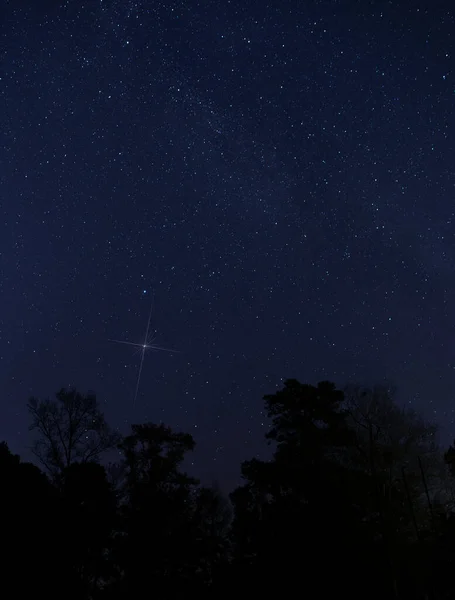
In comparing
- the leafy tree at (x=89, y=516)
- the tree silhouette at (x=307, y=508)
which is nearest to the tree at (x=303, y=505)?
the tree silhouette at (x=307, y=508)

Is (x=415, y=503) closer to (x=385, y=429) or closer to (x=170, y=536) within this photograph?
(x=385, y=429)

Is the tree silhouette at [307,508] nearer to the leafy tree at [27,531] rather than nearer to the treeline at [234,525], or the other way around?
the treeline at [234,525]

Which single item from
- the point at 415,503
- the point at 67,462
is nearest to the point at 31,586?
the point at 67,462

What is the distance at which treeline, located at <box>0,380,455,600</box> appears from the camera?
19750 millimetres

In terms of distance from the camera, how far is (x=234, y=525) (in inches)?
1048

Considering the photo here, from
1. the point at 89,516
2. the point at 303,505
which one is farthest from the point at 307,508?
the point at 89,516

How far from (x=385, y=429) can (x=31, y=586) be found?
2866 cm

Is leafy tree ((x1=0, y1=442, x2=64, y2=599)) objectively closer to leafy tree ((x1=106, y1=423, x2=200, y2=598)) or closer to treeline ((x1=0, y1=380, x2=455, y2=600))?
treeline ((x1=0, y1=380, x2=455, y2=600))

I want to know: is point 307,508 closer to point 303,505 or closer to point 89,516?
point 303,505

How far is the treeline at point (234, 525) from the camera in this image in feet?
64.8

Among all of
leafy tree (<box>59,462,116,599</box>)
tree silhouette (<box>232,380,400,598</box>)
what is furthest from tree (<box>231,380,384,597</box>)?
leafy tree (<box>59,462,116,599</box>)

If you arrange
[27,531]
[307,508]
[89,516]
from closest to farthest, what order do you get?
[27,531], [307,508], [89,516]

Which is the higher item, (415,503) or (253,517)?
(415,503)

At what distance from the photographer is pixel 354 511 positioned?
22219 mm
